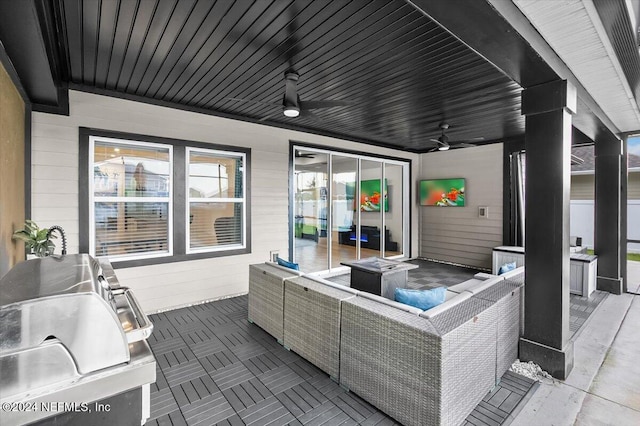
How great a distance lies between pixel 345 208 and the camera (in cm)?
648

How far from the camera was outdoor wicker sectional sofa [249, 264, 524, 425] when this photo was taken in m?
1.86

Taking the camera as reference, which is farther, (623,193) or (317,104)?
(623,193)

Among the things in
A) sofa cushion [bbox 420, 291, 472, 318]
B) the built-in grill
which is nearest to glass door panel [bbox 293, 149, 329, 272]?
sofa cushion [bbox 420, 291, 472, 318]

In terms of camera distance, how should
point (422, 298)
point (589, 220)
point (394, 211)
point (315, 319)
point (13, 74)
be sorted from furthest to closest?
point (589, 220)
point (394, 211)
point (315, 319)
point (13, 74)
point (422, 298)

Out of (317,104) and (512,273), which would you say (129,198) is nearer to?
(317,104)

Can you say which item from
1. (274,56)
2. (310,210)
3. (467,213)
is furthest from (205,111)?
(467,213)

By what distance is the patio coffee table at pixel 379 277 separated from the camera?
3.14 meters

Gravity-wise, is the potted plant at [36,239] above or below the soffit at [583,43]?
below

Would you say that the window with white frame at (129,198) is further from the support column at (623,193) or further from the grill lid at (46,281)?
the support column at (623,193)

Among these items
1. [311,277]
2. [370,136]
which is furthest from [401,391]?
[370,136]

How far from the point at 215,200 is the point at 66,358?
12.6ft

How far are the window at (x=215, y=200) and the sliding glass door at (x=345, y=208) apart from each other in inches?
41.8

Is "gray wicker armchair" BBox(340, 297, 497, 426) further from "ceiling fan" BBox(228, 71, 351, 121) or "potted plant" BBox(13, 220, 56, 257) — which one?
"potted plant" BBox(13, 220, 56, 257)

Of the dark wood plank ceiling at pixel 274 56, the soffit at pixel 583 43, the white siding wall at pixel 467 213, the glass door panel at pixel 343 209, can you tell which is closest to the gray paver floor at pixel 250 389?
the soffit at pixel 583 43
